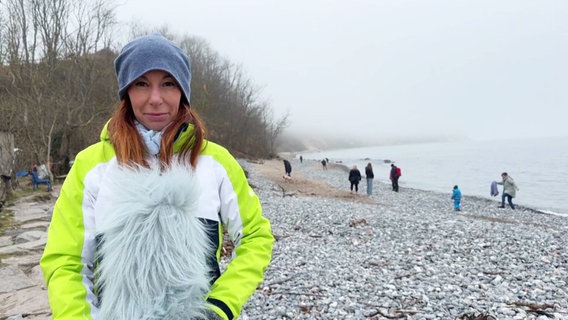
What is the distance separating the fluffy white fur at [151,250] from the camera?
5.05 feet

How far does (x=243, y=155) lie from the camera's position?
2130 inches

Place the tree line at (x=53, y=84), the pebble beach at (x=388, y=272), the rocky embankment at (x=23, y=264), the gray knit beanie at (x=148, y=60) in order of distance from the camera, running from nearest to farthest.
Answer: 1. the gray knit beanie at (x=148, y=60)
2. the rocky embankment at (x=23, y=264)
3. the pebble beach at (x=388, y=272)
4. the tree line at (x=53, y=84)

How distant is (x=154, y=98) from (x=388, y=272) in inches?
233

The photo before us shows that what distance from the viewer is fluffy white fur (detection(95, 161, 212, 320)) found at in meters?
1.54

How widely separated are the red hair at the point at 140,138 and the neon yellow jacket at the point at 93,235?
38 millimetres

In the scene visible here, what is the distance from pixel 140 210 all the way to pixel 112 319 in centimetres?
43

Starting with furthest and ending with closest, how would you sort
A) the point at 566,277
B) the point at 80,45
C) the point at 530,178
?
the point at 530,178, the point at 80,45, the point at 566,277

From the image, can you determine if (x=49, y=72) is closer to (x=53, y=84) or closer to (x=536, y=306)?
(x=53, y=84)

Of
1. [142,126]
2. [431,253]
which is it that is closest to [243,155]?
[431,253]

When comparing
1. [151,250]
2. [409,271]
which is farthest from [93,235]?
[409,271]

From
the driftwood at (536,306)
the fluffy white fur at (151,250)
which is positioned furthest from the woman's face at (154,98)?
the driftwood at (536,306)

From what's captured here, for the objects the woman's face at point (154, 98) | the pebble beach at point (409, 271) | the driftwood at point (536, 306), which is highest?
the woman's face at point (154, 98)

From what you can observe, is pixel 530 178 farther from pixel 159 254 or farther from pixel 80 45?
pixel 159 254

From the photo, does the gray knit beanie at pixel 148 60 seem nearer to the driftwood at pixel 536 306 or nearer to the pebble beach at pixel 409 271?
the pebble beach at pixel 409 271
